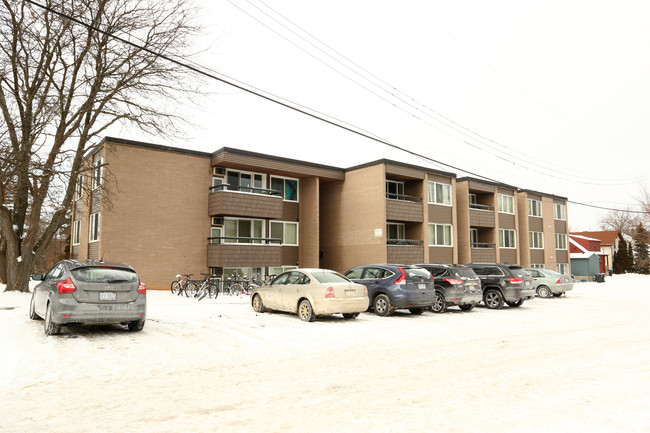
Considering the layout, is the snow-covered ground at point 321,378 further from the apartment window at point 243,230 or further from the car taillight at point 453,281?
the apartment window at point 243,230

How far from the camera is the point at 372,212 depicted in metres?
29.2

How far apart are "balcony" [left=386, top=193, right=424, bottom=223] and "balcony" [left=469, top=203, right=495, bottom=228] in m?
6.55

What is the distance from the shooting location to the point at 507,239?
39.8 metres

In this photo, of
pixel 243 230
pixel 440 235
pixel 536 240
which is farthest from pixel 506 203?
pixel 243 230

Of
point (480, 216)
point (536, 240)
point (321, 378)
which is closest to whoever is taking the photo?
point (321, 378)

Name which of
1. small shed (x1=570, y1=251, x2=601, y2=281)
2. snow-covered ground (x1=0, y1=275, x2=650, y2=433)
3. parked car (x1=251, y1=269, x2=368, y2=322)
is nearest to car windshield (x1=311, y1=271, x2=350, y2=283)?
Result: parked car (x1=251, y1=269, x2=368, y2=322)

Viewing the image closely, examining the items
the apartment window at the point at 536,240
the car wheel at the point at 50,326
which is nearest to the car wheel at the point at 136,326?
the car wheel at the point at 50,326

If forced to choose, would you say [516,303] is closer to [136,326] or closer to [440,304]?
[440,304]

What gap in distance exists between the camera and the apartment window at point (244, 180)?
26964mm

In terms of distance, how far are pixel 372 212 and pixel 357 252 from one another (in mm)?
2937

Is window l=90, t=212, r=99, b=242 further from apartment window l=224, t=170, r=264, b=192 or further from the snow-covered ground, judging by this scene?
the snow-covered ground

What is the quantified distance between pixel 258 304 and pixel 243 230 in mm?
12828

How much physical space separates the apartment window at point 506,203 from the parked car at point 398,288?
1099 inches

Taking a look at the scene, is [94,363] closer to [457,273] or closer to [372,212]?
[457,273]
